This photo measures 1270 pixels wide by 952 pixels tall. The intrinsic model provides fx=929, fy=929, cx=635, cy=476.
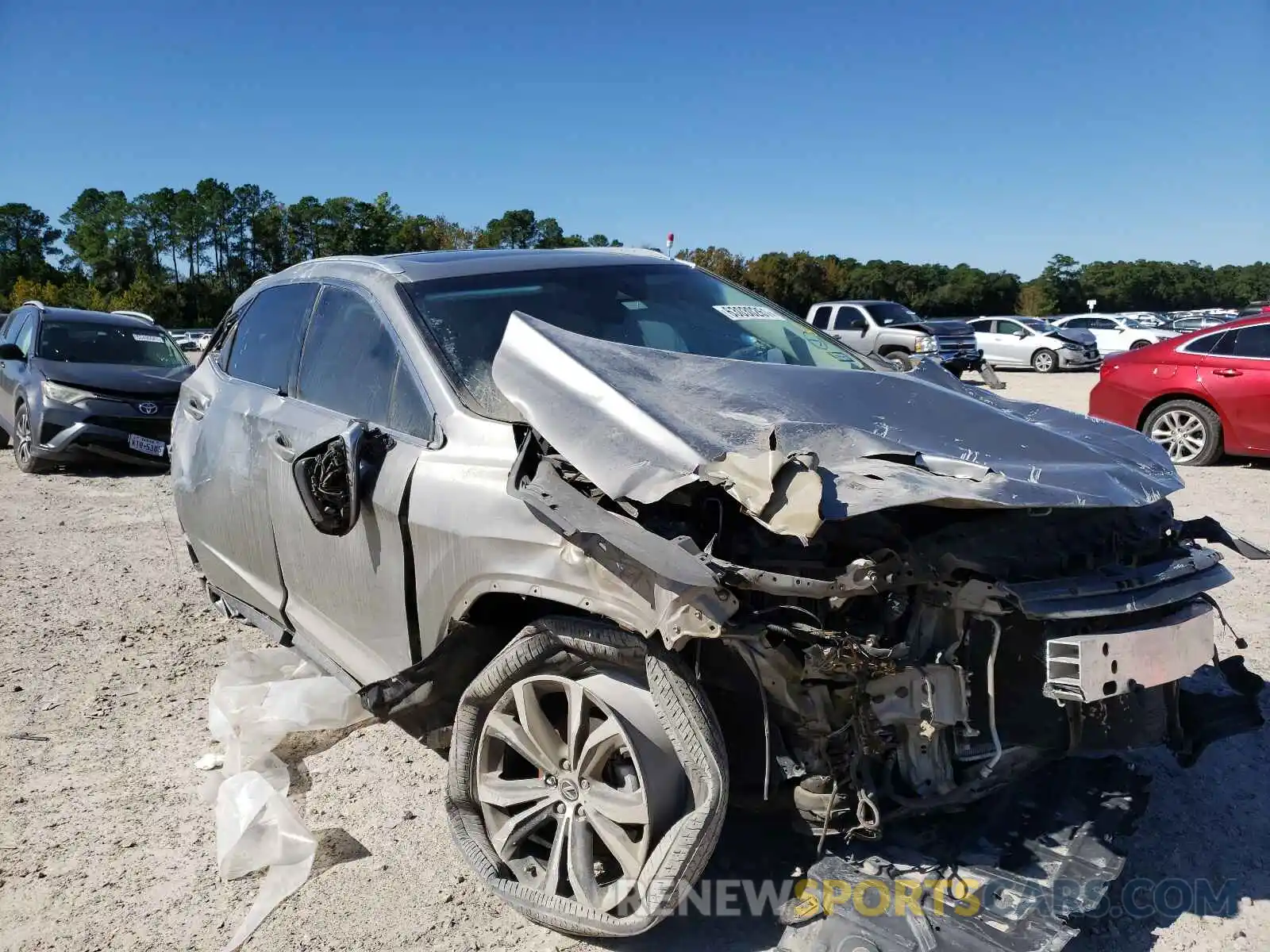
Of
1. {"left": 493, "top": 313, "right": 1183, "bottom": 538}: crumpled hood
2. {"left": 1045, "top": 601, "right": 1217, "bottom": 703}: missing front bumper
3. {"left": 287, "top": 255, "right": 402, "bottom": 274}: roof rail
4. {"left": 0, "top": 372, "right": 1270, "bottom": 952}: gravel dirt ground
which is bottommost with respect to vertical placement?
{"left": 0, "top": 372, "right": 1270, "bottom": 952}: gravel dirt ground

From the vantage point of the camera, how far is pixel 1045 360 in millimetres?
24594

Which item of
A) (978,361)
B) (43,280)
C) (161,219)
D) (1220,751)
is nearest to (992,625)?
(1220,751)

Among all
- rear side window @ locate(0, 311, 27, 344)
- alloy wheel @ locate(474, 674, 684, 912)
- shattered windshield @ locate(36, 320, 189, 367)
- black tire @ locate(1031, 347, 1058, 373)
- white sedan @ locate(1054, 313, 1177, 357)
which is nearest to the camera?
A: alloy wheel @ locate(474, 674, 684, 912)

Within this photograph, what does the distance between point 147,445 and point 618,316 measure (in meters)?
7.87

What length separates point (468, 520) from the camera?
2521 mm

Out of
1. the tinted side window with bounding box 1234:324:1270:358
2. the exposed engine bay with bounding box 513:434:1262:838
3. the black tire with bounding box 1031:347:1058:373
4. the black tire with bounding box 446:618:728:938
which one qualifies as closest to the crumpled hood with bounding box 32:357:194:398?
the black tire with bounding box 446:618:728:938

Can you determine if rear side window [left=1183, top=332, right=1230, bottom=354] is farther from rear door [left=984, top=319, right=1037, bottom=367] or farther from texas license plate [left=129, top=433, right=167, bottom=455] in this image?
rear door [left=984, top=319, right=1037, bottom=367]

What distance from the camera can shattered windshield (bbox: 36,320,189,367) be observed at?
33.2 ft

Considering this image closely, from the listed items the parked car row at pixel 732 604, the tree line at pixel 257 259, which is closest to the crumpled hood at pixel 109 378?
the parked car row at pixel 732 604

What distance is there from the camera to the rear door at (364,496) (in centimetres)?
283

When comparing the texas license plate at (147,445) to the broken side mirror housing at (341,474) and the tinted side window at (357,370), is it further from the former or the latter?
the broken side mirror housing at (341,474)

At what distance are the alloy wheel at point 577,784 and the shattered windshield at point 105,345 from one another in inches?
373

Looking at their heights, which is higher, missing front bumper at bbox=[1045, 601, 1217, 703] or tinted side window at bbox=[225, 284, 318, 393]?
tinted side window at bbox=[225, 284, 318, 393]

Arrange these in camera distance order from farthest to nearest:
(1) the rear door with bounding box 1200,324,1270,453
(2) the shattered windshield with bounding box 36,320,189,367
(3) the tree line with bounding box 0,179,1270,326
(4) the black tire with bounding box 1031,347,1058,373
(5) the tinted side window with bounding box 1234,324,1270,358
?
(3) the tree line with bounding box 0,179,1270,326, (4) the black tire with bounding box 1031,347,1058,373, (2) the shattered windshield with bounding box 36,320,189,367, (5) the tinted side window with bounding box 1234,324,1270,358, (1) the rear door with bounding box 1200,324,1270,453
